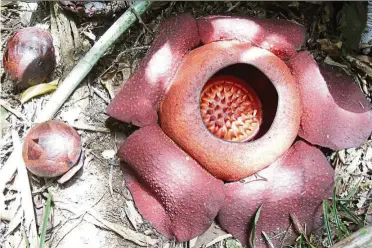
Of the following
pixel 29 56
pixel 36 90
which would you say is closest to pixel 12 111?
pixel 36 90

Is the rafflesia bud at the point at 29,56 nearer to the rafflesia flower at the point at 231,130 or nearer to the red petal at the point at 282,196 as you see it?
the rafflesia flower at the point at 231,130

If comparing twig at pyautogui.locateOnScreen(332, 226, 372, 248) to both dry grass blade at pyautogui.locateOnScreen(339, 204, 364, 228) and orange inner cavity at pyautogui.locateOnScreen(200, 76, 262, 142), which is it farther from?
orange inner cavity at pyautogui.locateOnScreen(200, 76, 262, 142)

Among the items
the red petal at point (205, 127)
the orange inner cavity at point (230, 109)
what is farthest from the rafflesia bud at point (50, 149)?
the orange inner cavity at point (230, 109)

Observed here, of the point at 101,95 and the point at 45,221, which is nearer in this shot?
the point at 45,221

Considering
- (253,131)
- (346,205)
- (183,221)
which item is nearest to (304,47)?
(253,131)

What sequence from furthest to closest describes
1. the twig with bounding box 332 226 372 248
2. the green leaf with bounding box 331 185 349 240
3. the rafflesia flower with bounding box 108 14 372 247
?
1. the green leaf with bounding box 331 185 349 240
2. the rafflesia flower with bounding box 108 14 372 247
3. the twig with bounding box 332 226 372 248

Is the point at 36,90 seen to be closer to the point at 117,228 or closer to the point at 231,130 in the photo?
the point at 117,228

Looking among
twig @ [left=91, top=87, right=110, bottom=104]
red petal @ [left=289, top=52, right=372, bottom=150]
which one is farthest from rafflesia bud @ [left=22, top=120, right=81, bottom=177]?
red petal @ [left=289, top=52, right=372, bottom=150]
